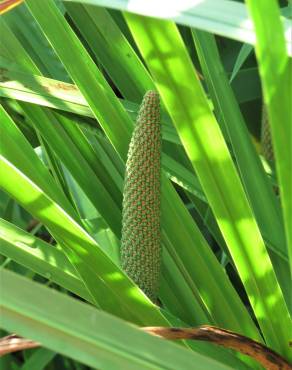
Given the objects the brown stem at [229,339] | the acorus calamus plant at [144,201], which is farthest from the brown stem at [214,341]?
the acorus calamus plant at [144,201]

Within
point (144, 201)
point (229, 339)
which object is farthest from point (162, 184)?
point (229, 339)

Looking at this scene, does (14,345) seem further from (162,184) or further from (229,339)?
(162,184)

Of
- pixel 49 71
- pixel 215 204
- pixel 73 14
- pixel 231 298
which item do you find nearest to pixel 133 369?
pixel 215 204

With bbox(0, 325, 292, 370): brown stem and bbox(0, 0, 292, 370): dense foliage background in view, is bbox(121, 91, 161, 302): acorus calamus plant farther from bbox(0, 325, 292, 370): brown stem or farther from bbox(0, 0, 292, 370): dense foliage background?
bbox(0, 325, 292, 370): brown stem

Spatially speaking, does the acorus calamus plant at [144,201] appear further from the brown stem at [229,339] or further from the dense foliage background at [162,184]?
the brown stem at [229,339]

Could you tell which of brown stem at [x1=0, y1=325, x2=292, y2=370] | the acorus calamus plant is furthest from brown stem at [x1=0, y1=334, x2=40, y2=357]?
the acorus calamus plant

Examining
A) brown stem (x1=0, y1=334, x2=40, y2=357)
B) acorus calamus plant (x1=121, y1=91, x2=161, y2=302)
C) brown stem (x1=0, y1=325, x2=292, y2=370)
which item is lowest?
brown stem (x1=0, y1=334, x2=40, y2=357)

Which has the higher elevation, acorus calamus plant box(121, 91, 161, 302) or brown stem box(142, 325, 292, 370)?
acorus calamus plant box(121, 91, 161, 302)
